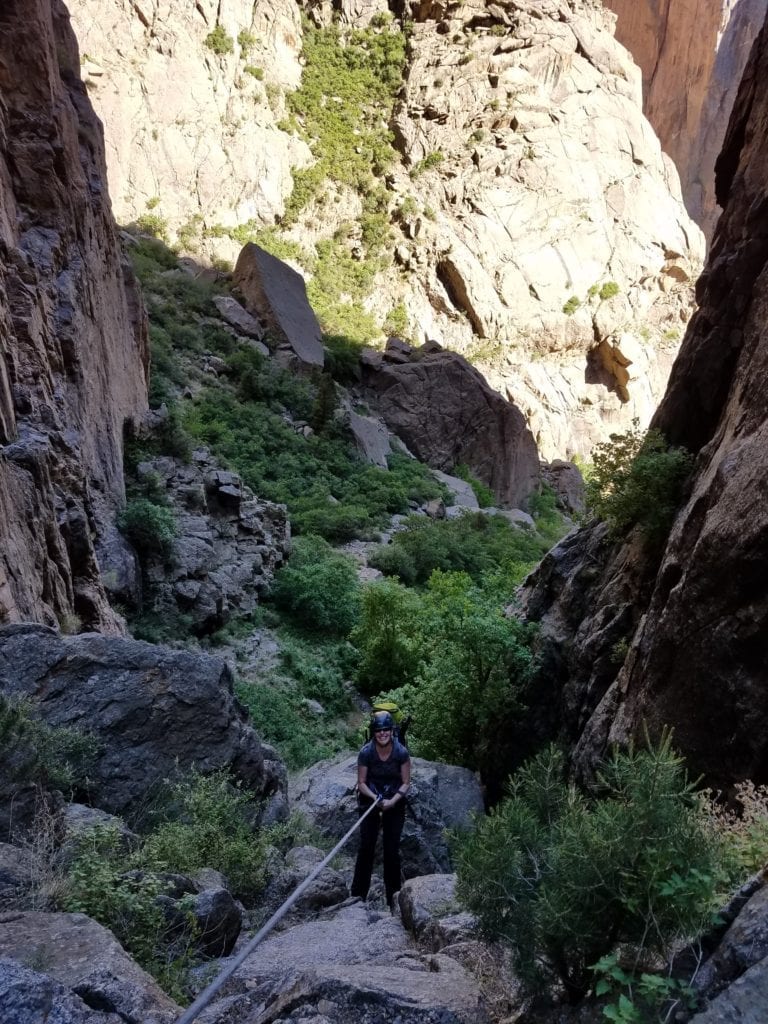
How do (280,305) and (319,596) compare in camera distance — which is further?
(280,305)

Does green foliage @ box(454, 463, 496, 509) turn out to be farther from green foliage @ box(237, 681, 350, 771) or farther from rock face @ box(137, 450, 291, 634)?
green foliage @ box(237, 681, 350, 771)

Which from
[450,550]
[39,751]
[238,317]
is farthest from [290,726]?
[238,317]

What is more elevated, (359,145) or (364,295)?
(359,145)

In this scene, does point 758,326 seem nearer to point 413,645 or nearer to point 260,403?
point 413,645

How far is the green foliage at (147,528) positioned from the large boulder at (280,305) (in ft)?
53.4

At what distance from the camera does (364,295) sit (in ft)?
120

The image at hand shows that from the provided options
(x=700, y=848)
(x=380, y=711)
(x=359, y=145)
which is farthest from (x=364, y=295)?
(x=700, y=848)

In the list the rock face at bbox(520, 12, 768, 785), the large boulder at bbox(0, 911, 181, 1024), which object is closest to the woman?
the rock face at bbox(520, 12, 768, 785)

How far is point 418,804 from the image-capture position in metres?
6.63

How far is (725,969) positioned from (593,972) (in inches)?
21.4

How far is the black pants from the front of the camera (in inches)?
199

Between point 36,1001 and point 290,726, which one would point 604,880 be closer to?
point 36,1001

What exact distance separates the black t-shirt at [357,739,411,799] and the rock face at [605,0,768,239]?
61.9m

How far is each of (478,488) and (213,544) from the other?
1719 centimetres
